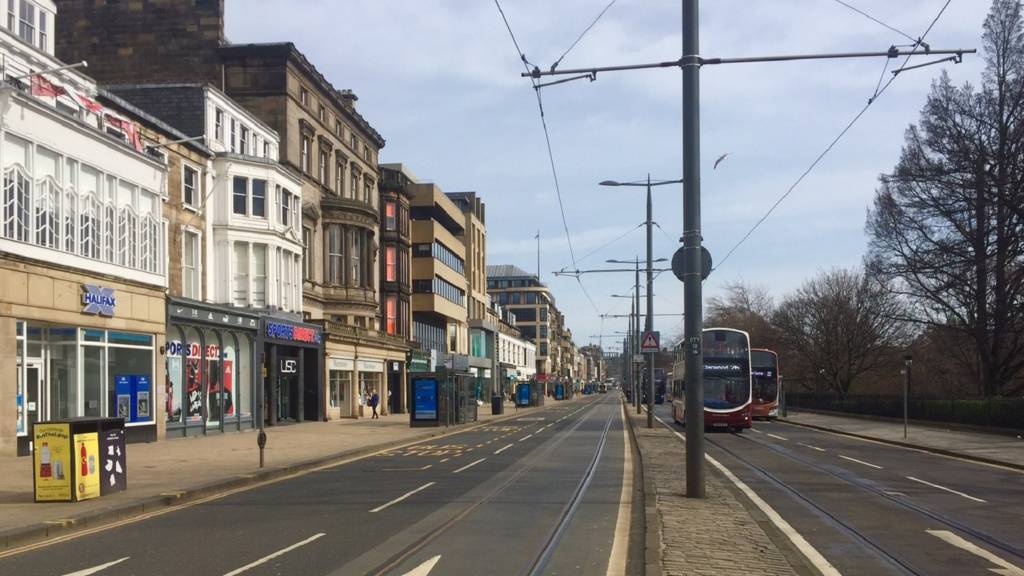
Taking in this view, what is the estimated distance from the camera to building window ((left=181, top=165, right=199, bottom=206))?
35.8 metres

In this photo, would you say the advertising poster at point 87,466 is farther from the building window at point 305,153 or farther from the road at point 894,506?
the building window at point 305,153

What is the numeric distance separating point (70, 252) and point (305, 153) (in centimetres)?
2412

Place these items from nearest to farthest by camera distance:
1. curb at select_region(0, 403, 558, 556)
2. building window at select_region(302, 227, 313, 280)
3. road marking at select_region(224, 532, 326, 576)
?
road marking at select_region(224, 532, 326, 576)
curb at select_region(0, 403, 558, 556)
building window at select_region(302, 227, 313, 280)

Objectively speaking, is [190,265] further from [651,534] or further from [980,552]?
[980,552]

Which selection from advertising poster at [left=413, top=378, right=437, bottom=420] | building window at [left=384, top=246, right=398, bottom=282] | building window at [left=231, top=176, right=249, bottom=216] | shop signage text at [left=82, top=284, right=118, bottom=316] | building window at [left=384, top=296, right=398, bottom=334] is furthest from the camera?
building window at [left=384, top=296, right=398, bottom=334]

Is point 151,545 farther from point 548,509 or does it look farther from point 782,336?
point 782,336

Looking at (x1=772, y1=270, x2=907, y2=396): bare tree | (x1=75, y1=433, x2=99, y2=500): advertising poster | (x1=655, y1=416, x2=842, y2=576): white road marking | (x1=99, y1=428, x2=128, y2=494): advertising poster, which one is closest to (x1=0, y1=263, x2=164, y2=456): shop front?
(x1=99, y1=428, x2=128, y2=494): advertising poster

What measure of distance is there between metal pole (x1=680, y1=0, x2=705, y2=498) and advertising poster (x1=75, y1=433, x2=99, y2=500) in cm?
903

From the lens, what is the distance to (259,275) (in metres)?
39.8

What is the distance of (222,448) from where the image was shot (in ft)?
89.2

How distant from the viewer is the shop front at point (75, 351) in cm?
2256

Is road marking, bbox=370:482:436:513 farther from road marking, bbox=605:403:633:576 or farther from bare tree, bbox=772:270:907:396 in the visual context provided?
bare tree, bbox=772:270:907:396

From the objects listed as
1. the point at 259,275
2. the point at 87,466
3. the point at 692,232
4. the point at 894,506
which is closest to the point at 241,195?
the point at 259,275

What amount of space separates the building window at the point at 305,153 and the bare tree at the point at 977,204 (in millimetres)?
28148
